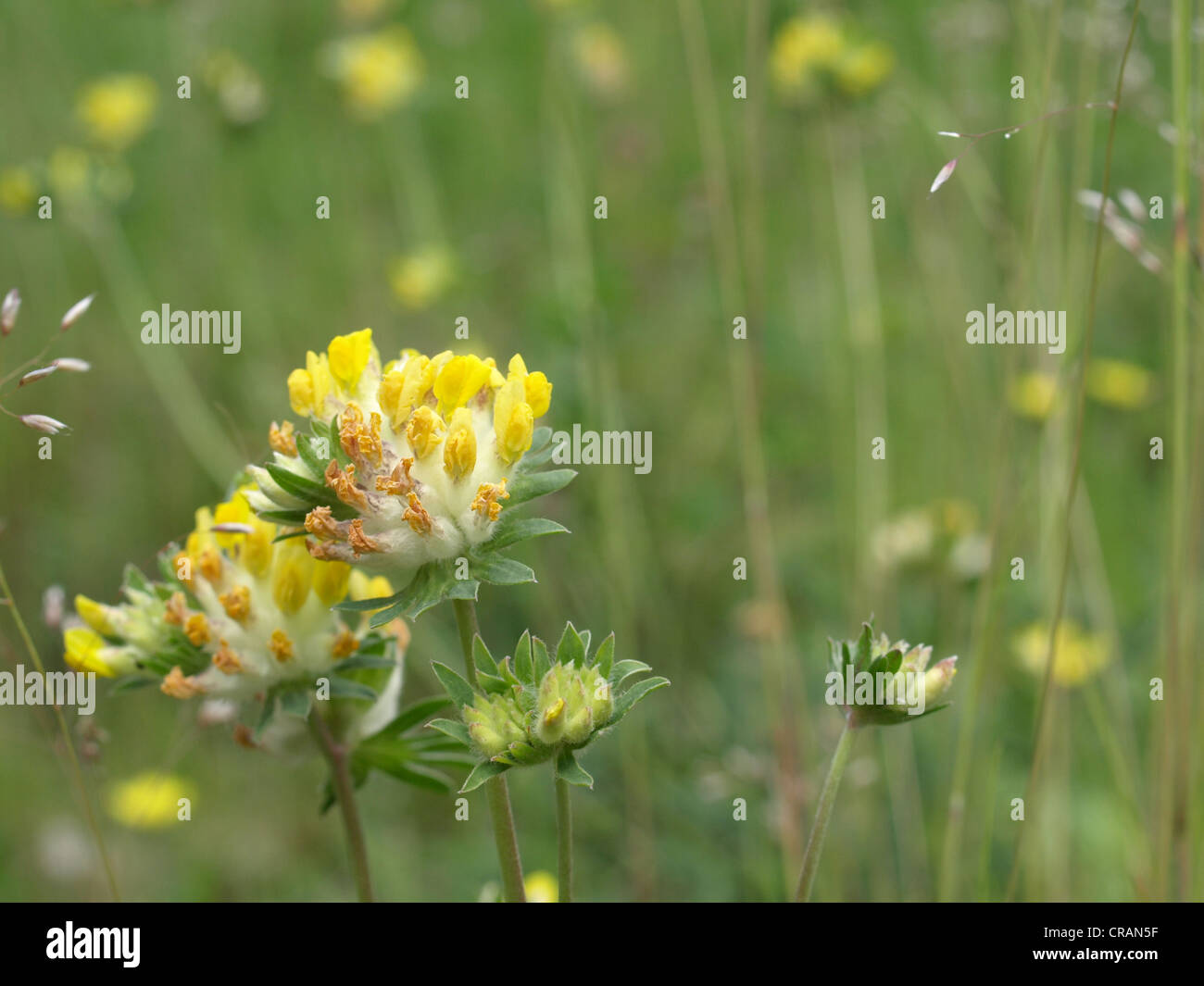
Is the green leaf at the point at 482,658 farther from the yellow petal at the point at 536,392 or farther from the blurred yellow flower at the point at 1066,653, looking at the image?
the blurred yellow flower at the point at 1066,653

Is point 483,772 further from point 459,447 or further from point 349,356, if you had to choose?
point 349,356

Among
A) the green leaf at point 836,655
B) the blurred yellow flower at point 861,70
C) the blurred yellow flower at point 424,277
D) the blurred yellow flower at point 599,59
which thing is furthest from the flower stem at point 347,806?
the blurred yellow flower at point 599,59

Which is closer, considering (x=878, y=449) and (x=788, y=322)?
(x=878, y=449)

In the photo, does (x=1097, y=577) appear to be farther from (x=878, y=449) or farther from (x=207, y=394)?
(x=207, y=394)

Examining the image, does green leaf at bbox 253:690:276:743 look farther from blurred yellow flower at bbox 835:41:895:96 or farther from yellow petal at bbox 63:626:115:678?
blurred yellow flower at bbox 835:41:895:96

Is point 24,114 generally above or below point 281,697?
above
